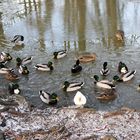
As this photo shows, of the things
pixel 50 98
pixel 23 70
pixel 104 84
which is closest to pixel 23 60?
pixel 23 70

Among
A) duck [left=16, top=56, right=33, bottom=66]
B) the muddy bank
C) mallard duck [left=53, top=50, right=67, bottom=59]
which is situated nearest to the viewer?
the muddy bank

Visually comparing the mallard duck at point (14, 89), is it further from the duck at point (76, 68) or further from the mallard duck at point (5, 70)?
the duck at point (76, 68)

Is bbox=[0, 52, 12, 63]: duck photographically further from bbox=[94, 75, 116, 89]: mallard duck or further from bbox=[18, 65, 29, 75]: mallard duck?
bbox=[94, 75, 116, 89]: mallard duck

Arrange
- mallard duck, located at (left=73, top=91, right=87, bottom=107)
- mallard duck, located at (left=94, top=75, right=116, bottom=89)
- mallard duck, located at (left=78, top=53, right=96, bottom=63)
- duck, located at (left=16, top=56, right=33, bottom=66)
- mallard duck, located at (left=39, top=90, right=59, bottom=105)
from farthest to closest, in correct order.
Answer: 1. duck, located at (left=16, top=56, right=33, bottom=66)
2. mallard duck, located at (left=78, top=53, right=96, bottom=63)
3. mallard duck, located at (left=94, top=75, right=116, bottom=89)
4. mallard duck, located at (left=39, top=90, right=59, bottom=105)
5. mallard duck, located at (left=73, top=91, right=87, bottom=107)

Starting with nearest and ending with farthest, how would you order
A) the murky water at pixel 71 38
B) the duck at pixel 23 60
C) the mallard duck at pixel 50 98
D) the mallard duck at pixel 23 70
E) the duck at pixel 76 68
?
the mallard duck at pixel 50 98 < the murky water at pixel 71 38 < the duck at pixel 76 68 < the mallard duck at pixel 23 70 < the duck at pixel 23 60

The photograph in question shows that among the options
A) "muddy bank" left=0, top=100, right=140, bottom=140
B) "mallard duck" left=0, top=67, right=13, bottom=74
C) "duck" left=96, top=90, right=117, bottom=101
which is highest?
"mallard duck" left=0, top=67, right=13, bottom=74

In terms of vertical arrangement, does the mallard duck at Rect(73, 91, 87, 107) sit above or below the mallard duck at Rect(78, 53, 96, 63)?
below

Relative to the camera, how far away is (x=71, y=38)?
16.4 m

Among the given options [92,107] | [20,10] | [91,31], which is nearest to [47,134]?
[92,107]

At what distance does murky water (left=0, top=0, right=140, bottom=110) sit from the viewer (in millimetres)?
12703

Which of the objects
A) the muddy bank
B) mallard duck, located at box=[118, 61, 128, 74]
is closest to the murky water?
mallard duck, located at box=[118, 61, 128, 74]

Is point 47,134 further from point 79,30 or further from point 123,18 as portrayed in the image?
point 123,18

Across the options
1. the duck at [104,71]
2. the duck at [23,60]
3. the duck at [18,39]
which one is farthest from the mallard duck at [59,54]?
the duck at [18,39]

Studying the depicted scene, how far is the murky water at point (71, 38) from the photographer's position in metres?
12.7
